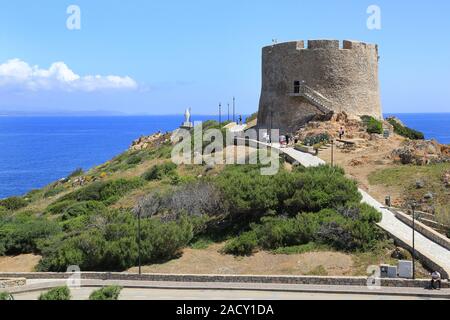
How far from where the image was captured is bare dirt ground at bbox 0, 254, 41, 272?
2006 centimetres

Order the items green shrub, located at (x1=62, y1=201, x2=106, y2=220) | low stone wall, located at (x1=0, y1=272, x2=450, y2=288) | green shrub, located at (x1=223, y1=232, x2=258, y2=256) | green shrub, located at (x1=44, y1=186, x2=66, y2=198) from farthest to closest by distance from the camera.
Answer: green shrub, located at (x1=44, y1=186, x2=66, y2=198), green shrub, located at (x1=62, y1=201, x2=106, y2=220), green shrub, located at (x1=223, y1=232, x2=258, y2=256), low stone wall, located at (x1=0, y1=272, x2=450, y2=288)

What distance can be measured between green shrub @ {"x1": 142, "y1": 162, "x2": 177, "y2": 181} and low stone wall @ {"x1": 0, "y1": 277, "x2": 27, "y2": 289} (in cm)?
1491

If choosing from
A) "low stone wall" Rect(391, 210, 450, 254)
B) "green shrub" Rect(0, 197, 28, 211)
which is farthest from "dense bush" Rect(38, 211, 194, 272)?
"green shrub" Rect(0, 197, 28, 211)

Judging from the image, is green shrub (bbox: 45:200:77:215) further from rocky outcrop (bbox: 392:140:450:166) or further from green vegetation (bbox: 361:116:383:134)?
green vegetation (bbox: 361:116:383:134)

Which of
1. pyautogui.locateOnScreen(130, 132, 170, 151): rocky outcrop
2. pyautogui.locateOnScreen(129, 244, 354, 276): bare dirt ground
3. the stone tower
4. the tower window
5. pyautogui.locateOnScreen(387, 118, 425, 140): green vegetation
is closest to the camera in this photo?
pyautogui.locateOnScreen(129, 244, 354, 276): bare dirt ground

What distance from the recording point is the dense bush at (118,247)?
18594 mm

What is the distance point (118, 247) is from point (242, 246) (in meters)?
4.04

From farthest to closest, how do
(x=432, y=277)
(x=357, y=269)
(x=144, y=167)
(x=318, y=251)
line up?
(x=144, y=167) → (x=318, y=251) → (x=357, y=269) → (x=432, y=277)

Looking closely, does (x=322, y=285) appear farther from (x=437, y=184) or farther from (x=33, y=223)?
(x=33, y=223)

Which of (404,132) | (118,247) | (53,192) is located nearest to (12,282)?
(118,247)

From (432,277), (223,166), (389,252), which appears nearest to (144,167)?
(223,166)

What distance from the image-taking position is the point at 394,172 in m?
25.6

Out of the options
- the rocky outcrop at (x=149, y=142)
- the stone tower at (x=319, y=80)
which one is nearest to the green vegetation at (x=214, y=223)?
the stone tower at (x=319, y=80)
